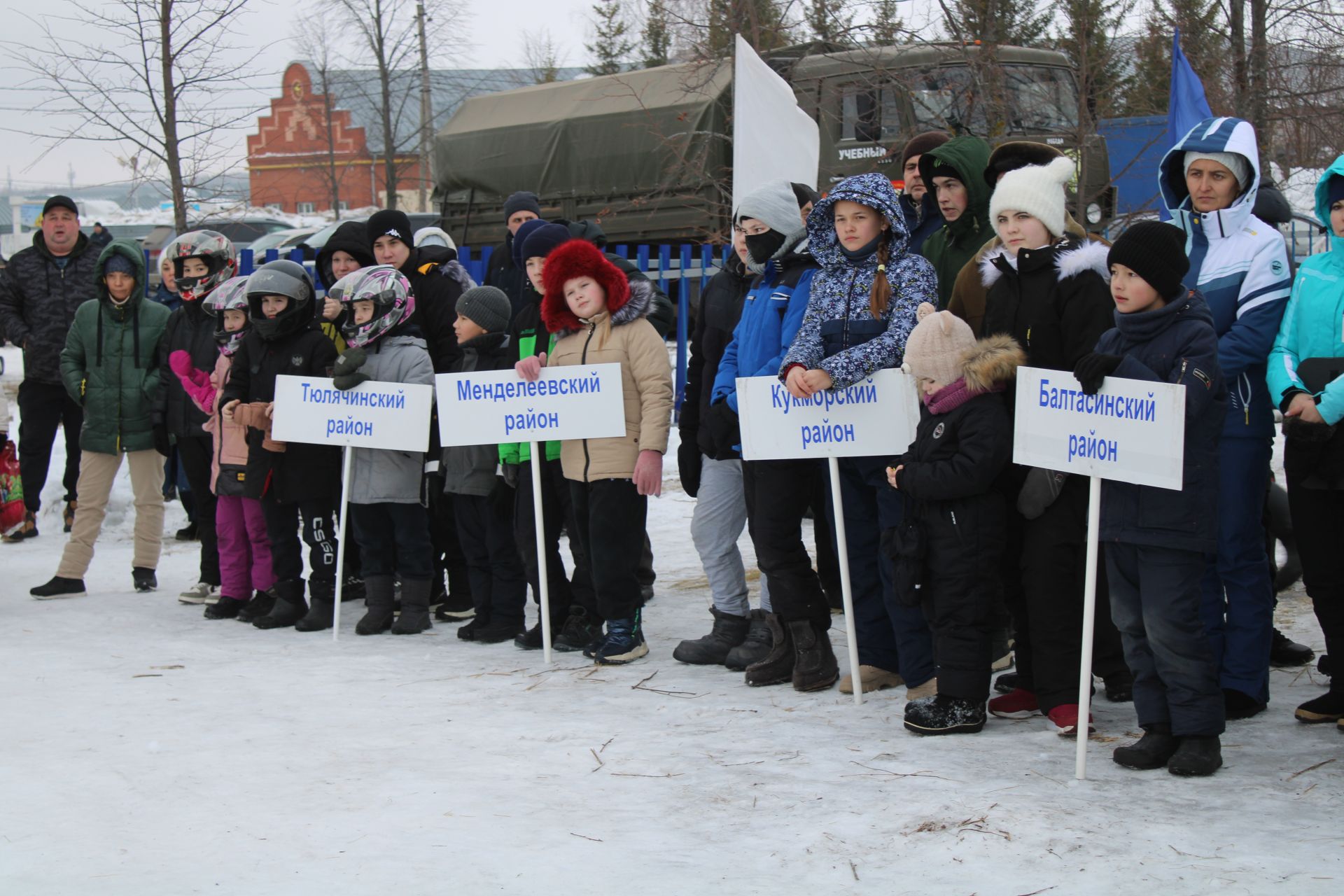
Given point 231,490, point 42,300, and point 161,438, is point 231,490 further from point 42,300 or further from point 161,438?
point 42,300

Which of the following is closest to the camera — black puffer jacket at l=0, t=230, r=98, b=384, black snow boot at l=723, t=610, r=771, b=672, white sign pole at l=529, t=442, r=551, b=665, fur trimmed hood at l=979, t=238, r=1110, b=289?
fur trimmed hood at l=979, t=238, r=1110, b=289

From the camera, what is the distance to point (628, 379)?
6.45 m

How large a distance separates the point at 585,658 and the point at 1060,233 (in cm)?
295

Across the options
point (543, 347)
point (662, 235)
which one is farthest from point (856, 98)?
point (543, 347)

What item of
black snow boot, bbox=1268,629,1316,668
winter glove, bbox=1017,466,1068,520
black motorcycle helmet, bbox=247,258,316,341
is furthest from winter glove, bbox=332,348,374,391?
black snow boot, bbox=1268,629,1316,668

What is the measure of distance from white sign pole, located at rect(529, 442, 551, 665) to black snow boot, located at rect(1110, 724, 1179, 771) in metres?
2.78

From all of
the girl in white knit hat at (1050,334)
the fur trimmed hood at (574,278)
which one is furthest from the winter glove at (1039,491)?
the fur trimmed hood at (574,278)

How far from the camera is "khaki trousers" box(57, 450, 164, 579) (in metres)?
8.40

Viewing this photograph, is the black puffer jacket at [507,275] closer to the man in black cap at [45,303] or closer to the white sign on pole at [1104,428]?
the man in black cap at [45,303]

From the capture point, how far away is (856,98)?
1566 centimetres

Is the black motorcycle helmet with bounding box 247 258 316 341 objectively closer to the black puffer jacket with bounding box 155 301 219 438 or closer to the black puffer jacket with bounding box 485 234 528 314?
the black puffer jacket with bounding box 155 301 219 438

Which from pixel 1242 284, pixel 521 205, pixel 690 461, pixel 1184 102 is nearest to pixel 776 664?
pixel 690 461

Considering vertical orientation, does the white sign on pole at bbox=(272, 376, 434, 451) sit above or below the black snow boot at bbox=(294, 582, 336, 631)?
above

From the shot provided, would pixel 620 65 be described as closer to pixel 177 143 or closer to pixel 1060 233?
pixel 177 143
